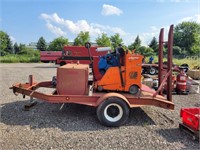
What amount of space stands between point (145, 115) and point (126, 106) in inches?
42.5

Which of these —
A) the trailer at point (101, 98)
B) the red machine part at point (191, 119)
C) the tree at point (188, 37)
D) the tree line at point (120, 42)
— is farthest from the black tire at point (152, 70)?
the tree at point (188, 37)

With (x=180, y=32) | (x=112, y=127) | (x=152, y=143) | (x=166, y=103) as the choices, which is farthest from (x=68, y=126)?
(x=180, y=32)

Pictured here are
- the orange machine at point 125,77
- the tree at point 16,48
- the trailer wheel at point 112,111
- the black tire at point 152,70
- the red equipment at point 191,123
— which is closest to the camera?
the red equipment at point 191,123

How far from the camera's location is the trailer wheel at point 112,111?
203 inches

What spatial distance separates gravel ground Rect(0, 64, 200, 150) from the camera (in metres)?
4.22

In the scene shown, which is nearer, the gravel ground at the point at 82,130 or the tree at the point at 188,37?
the gravel ground at the point at 82,130

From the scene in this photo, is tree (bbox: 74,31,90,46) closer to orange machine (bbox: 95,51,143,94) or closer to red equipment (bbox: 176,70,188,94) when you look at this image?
red equipment (bbox: 176,70,188,94)

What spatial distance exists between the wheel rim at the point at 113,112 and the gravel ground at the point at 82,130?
0.25 metres

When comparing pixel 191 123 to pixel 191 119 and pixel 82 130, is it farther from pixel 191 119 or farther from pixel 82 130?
pixel 82 130

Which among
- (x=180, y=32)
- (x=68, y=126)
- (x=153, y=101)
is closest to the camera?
(x=68, y=126)

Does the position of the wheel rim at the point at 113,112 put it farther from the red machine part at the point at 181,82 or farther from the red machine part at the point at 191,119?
the red machine part at the point at 181,82

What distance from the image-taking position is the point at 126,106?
5.23m

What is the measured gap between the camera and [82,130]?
491 cm

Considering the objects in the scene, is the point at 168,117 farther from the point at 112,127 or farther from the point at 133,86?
the point at 112,127
